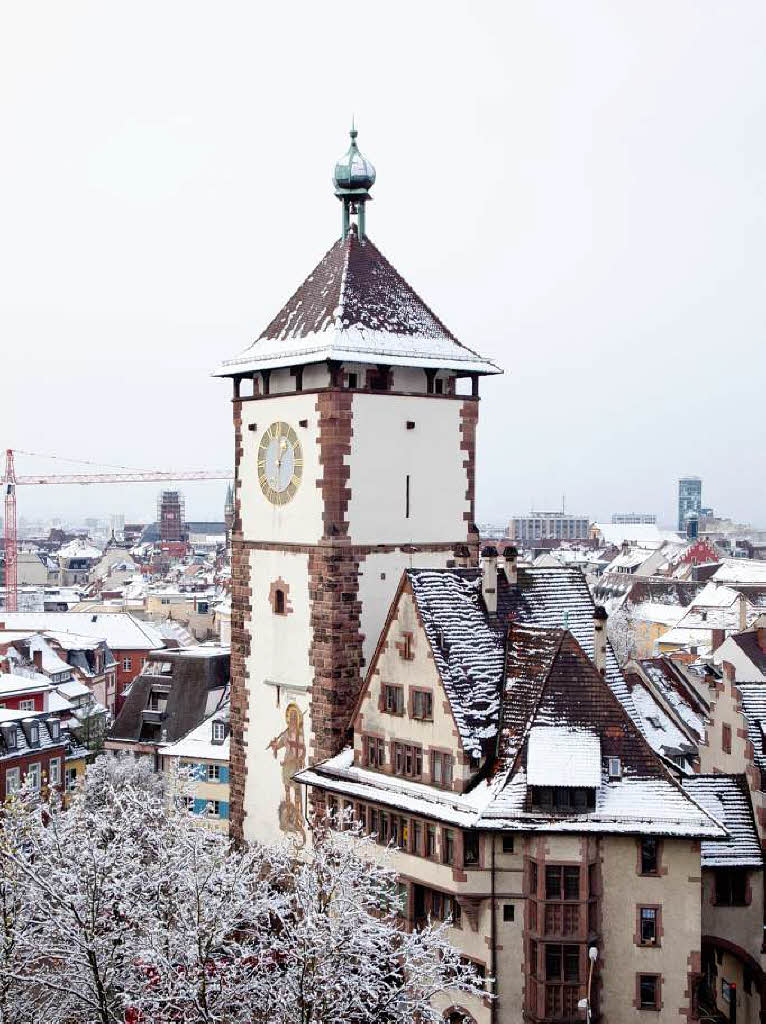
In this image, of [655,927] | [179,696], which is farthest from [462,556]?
[179,696]

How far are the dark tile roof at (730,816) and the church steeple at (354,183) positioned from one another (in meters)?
21.2

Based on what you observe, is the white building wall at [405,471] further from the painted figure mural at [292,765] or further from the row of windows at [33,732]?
the row of windows at [33,732]

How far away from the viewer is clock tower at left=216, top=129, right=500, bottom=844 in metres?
40.0

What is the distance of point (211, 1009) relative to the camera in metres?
25.8

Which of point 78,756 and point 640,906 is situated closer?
point 640,906

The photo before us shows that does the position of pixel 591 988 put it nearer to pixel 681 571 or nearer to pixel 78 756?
pixel 78 756

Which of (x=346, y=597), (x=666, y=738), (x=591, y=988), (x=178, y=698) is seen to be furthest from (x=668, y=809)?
(x=178, y=698)

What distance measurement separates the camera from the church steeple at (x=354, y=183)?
43.5 m

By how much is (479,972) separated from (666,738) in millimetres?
24587

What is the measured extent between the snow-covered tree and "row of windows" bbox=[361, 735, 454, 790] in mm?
4778

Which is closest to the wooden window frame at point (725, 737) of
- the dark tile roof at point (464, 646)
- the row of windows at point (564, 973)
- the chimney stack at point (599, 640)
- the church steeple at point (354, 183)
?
the chimney stack at point (599, 640)

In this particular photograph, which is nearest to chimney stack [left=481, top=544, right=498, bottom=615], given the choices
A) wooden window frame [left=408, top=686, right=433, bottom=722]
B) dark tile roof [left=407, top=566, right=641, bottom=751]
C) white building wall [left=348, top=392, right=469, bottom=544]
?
dark tile roof [left=407, top=566, right=641, bottom=751]

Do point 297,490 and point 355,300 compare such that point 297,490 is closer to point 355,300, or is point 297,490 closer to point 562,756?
point 355,300

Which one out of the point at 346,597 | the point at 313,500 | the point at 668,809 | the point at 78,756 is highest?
the point at 313,500
